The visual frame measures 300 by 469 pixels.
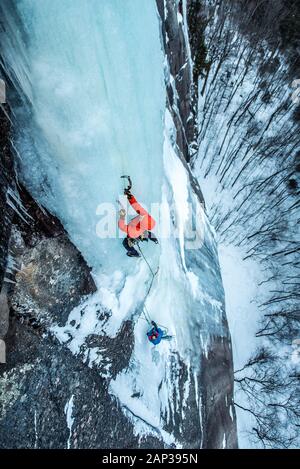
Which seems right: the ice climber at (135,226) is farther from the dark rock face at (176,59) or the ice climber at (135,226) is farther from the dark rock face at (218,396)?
the dark rock face at (176,59)

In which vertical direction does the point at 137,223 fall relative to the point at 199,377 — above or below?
above

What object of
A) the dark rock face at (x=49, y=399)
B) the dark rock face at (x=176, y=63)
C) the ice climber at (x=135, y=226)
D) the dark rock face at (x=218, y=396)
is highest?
the dark rock face at (x=176, y=63)

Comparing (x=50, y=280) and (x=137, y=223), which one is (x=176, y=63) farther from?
(x=50, y=280)

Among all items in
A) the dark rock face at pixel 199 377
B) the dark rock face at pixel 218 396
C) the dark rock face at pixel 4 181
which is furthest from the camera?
the dark rock face at pixel 218 396

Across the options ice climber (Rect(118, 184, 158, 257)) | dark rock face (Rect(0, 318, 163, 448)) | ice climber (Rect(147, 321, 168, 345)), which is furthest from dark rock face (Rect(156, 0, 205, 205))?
dark rock face (Rect(0, 318, 163, 448))

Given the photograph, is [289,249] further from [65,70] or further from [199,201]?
[65,70]

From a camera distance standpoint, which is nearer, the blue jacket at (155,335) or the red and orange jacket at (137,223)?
the red and orange jacket at (137,223)

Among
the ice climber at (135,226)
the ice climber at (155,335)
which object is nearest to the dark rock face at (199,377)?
the ice climber at (155,335)

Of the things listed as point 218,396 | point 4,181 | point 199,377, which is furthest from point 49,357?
point 218,396
